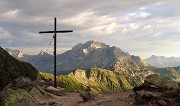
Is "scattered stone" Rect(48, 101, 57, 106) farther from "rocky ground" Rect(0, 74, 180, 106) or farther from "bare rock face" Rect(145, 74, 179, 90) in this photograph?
"bare rock face" Rect(145, 74, 179, 90)

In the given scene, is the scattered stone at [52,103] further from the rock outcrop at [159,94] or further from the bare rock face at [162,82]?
the bare rock face at [162,82]

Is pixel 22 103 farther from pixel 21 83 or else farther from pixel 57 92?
pixel 57 92

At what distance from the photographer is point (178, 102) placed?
22.6m

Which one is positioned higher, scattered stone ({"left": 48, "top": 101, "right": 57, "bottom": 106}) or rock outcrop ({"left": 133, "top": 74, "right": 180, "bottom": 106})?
rock outcrop ({"left": 133, "top": 74, "right": 180, "bottom": 106})

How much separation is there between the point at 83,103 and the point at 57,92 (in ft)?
36.7

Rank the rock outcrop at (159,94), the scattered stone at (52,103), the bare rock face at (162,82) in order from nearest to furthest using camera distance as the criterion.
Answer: the rock outcrop at (159,94)
the bare rock face at (162,82)
the scattered stone at (52,103)

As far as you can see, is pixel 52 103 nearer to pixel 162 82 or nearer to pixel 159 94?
pixel 159 94

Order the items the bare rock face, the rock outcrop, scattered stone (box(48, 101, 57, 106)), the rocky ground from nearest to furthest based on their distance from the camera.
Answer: the rock outcrop, the rocky ground, the bare rock face, scattered stone (box(48, 101, 57, 106))

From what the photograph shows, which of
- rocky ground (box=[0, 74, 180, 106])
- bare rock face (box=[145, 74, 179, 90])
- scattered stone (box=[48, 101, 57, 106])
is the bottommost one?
scattered stone (box=[48, 101, 57, 106])

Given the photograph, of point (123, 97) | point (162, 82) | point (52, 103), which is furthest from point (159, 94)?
point (52, 103)

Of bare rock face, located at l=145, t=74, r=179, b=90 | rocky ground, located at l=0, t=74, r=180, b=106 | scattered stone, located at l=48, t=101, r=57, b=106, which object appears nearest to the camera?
rocky ground, located at l=0, t=74, r=180, b=106

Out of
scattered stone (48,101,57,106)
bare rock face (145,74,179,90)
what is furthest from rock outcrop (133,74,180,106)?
scattered stone (48,101,57,106)

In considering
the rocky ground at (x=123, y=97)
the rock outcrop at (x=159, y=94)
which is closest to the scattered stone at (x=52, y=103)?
the rocky ground at (x=123, y=97)

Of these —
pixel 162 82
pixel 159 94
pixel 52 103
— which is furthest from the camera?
pixel 52 103
